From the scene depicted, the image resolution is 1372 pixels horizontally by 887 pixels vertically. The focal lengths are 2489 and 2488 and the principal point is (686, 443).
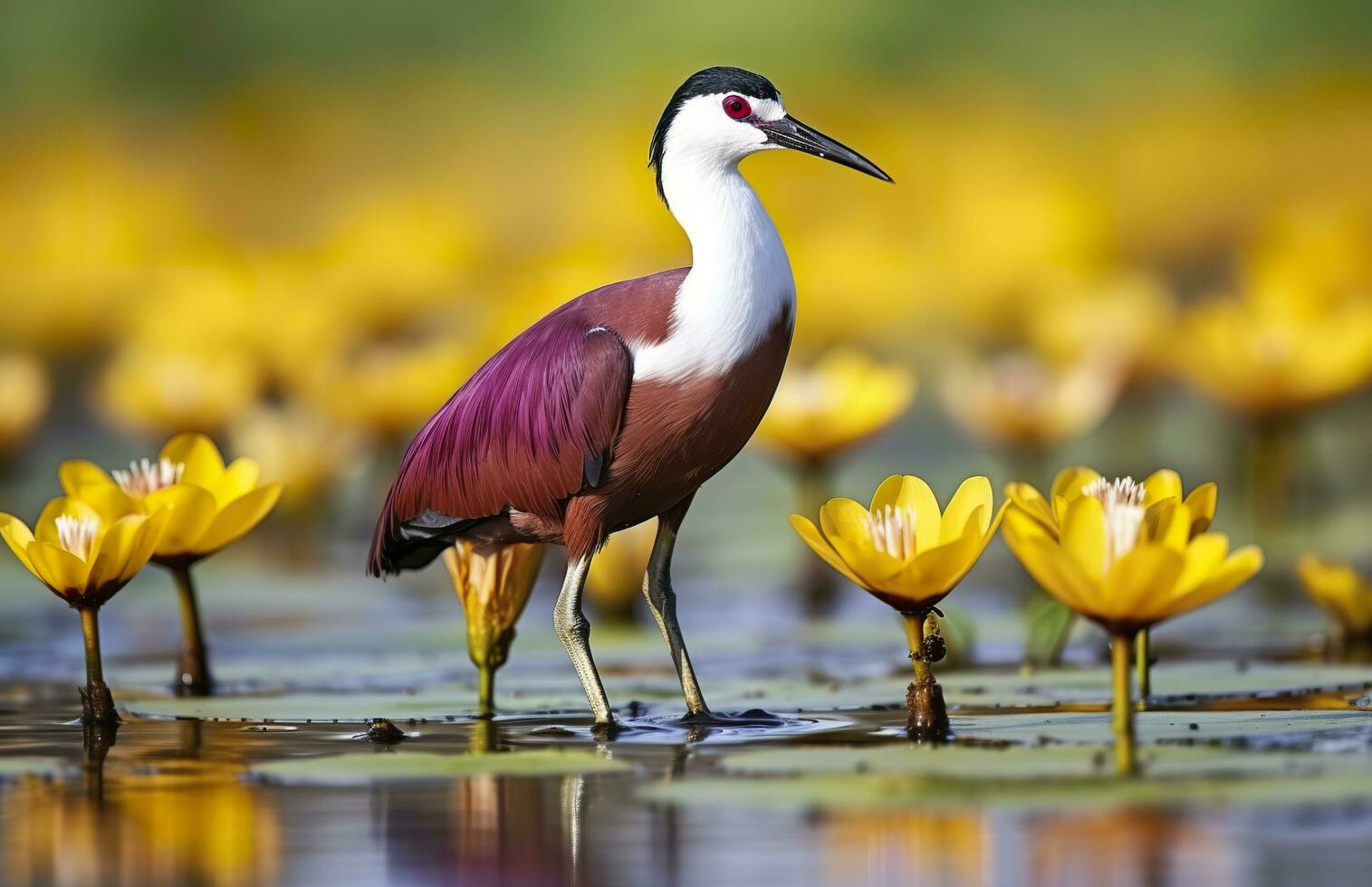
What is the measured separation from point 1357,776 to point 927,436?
8.63m

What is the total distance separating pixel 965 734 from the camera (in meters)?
6.07

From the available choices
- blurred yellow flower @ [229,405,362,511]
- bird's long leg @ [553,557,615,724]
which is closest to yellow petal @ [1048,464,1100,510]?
bird's long leg @ [553,557,615,724]

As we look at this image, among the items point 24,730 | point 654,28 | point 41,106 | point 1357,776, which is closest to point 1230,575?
point 1357,776

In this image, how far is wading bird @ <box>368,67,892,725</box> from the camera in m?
6.42

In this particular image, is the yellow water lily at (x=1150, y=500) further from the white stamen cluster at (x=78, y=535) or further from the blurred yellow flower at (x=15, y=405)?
the blurred yellow flower at (x=15, y=405)

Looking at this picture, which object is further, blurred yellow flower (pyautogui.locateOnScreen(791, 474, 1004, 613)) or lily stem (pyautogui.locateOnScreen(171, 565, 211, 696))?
lily stem (pyautogui.locateOnScreen(171, 565, 211, 696))

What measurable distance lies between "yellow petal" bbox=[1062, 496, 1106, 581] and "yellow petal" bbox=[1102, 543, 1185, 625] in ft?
0.24

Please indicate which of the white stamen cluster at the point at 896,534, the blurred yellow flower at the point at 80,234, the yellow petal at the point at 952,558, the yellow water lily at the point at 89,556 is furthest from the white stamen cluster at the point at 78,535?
the blurred yellow flower at the point at 80,234

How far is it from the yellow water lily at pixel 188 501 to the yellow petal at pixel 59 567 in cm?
33

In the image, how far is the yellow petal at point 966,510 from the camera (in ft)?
19.7

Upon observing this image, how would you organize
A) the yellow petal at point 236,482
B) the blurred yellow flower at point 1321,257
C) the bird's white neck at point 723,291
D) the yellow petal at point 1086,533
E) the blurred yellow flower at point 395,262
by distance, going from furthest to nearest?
the blurred yellow flower at point 395,262
the blurred yellow flower at point 1321,257
the yellow petal at point 236,482
the bird's white neck at point 723,291
the yellow petal at point 1086,533

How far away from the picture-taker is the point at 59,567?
635cm

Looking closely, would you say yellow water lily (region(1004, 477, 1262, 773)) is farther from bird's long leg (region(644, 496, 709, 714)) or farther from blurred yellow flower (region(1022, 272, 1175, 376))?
blurred yellow flower (region(1022, 272, 1175, 376))

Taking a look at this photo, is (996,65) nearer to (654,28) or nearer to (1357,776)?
(654,28)
